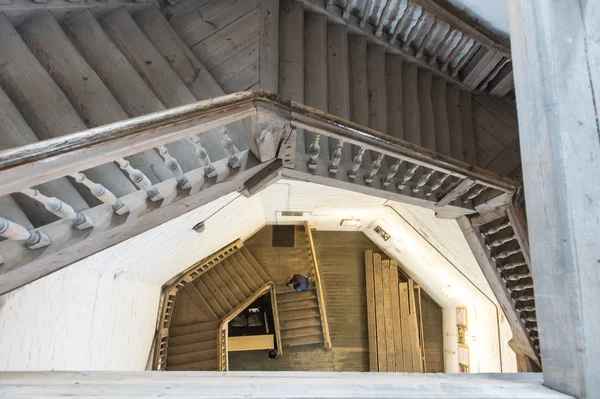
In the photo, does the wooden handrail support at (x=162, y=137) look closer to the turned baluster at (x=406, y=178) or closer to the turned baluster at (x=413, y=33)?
the turned baluster at (x=406, y=178)

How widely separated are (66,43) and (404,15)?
10.7ft

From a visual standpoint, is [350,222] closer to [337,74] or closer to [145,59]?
[337,74]

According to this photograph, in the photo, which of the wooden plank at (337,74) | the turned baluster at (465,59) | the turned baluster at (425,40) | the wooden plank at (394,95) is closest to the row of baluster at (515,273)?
the wooden plank at (394,95)

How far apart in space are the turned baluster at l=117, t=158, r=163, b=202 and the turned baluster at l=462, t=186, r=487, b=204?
2.73 m

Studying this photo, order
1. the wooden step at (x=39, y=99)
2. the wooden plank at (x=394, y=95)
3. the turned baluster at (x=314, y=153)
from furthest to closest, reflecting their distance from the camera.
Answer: the wooden plank at (x=394, y=95) < the turned baluster at (x=314, y=153) < the wooden step at (x=39, y=99)

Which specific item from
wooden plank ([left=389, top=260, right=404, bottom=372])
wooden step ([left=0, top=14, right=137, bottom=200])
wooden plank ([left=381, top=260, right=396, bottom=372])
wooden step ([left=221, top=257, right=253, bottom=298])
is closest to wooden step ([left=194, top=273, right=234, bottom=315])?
wooden step ([left=221, top=257, right=253, bottom=298])

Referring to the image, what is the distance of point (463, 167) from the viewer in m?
3.19

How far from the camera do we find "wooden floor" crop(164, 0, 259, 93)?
3.96 meters

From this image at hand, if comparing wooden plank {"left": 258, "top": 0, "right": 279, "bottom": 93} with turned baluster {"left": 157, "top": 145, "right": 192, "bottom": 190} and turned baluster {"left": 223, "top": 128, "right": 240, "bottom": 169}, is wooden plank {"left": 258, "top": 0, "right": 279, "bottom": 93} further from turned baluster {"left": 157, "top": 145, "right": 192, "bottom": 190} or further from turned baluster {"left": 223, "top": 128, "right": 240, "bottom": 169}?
turned baluster {"left": 157, "top": 145, "right": 192, "bottom": 190}

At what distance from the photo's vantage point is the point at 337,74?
14.1 feet

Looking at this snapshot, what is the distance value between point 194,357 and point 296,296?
6.51 feet

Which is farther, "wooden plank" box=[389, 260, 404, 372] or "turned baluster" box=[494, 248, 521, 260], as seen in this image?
"wooden plank" box=[389, 260, 404, 372]

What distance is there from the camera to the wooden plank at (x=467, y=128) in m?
4.55

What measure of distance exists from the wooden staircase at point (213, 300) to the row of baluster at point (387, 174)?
3.92m
